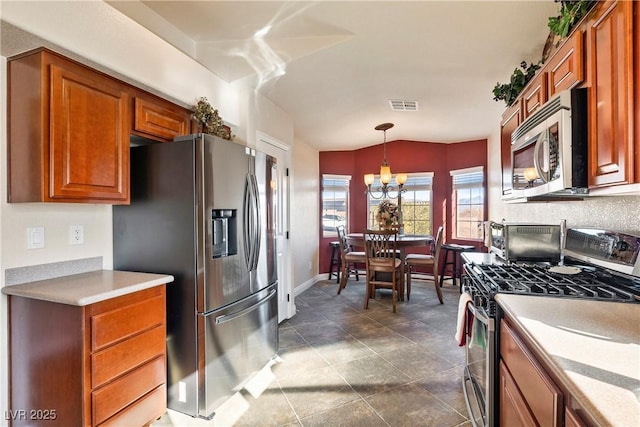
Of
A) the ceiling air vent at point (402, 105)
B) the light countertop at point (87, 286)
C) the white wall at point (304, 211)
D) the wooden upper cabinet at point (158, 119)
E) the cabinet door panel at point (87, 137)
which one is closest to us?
the light countertop at point (87, 286)

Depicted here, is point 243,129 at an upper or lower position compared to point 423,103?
lower

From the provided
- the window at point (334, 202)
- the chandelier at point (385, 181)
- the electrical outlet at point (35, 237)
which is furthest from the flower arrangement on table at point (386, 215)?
the electrical outlet at point (35, 237)

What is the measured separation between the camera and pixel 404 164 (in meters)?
5.95

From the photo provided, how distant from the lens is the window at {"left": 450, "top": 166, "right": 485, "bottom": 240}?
5.27 meters

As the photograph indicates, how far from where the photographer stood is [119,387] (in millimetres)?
1604

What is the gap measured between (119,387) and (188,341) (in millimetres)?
419

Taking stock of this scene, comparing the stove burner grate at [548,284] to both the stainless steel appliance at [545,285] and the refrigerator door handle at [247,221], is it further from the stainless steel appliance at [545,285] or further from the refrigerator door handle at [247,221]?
the refrigerator door handle at [247,221]

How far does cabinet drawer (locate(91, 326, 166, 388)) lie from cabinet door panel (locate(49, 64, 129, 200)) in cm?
79

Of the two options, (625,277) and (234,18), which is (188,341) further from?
(625,277)

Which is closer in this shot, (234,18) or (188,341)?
(188,341)

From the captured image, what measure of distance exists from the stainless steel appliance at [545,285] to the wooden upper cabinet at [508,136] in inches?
25.6

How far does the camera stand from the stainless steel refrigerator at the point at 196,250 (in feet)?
6.38

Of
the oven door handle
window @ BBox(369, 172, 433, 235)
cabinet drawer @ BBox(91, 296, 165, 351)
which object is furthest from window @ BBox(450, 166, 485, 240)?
cabinet drawer @ BBox(91, 296, 165, 351)

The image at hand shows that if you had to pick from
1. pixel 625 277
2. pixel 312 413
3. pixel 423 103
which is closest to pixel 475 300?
pixel 625 277
